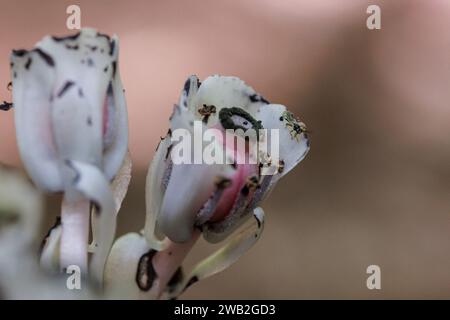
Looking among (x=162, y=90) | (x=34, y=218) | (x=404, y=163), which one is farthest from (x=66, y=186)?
(x=404, y=163)

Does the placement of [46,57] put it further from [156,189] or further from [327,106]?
[327,106]

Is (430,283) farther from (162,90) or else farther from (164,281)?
(164,281)

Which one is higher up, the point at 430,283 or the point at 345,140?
the point at 345,140

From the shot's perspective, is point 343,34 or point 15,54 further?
point 343,34

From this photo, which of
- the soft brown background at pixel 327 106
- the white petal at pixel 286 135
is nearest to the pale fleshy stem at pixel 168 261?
the white petal at pixel 286 135

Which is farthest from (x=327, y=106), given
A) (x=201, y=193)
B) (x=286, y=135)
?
(x=201, y=193)

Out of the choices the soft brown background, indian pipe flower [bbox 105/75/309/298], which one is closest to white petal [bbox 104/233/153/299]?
indian pipe flower [bbox 105/75/309/298]
